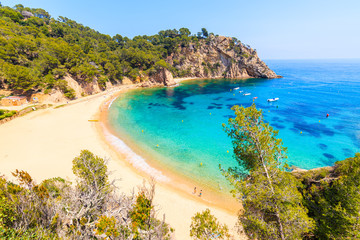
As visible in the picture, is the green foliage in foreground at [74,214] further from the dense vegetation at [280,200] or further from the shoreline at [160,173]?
the shoreline at [160,173]

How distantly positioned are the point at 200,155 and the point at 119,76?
67748 millimetres

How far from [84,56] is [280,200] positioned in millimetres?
79943

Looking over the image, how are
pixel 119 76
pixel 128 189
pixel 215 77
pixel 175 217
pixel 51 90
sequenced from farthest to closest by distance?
pixel 215 77 < pixel 119 76 < pixel 51 90 < pixel 128 189 < pixel 175 217

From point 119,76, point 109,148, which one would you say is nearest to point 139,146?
point 109,148

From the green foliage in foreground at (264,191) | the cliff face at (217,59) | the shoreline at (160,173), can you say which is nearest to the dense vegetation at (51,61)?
the cliff face at (217,59)

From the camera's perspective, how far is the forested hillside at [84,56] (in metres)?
44.4

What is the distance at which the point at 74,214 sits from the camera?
9.86 m

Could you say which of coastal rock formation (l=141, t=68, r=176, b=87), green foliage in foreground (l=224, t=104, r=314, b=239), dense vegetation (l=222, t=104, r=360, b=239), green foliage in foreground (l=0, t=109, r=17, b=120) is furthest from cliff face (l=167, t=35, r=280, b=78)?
dense vegetation (l=222, t=104, r=360, b=239)

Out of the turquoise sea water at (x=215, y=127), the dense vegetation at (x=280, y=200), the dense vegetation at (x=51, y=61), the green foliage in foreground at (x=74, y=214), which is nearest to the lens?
the green foliage in foreground at (x=74, y=214)

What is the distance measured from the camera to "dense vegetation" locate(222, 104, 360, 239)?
791 centimetres

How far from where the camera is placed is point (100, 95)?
6038 cm

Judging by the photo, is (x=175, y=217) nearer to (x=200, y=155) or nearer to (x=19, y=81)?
(x=200, y=155)

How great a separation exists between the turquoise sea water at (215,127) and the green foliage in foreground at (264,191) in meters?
11.6

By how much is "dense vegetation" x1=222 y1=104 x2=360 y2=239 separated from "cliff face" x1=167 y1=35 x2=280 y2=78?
100 metres
